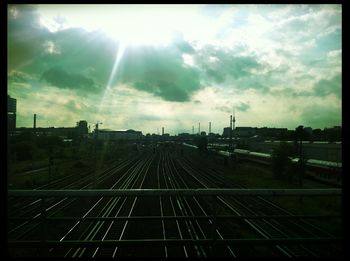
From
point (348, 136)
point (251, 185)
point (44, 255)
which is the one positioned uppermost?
point (348, 136)

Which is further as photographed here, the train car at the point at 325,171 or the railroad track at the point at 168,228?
the train car at the point at 325,171

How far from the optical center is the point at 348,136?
2.66 metres

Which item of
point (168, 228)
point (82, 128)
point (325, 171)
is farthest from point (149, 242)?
point (82, 128)

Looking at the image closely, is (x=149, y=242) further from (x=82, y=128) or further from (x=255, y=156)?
(x=82, y=128)

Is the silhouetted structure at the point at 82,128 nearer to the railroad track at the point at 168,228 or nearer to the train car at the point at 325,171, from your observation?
the train car at the point at 325,171

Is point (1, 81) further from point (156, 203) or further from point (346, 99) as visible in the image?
point (156, 203)

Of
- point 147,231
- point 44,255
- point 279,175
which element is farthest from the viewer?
point 279,175

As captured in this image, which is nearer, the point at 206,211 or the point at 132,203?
the point at 206,211

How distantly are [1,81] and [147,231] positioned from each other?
1094cm

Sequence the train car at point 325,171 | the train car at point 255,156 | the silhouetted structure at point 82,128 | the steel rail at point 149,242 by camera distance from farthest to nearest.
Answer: the silhouetted structure at point 82,128 → the train car at point 255,156 → the train car at point 325,171 → the steel rail at point 149,242

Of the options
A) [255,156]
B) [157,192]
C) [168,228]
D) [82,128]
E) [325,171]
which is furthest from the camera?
[82,128]

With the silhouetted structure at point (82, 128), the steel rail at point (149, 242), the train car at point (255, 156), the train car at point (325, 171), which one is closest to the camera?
the steel rail at point (149, 242)

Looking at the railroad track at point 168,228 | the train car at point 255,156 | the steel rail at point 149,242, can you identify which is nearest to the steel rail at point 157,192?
the railroad track at point 168,228

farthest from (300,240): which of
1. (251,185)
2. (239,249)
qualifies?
(251,185)
